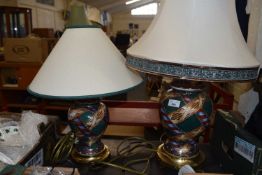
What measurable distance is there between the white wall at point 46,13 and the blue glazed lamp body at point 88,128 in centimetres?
347

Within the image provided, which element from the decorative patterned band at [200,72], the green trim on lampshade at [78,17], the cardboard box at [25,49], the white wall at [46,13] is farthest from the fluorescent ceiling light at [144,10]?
the decorative patterned band at [200,72]

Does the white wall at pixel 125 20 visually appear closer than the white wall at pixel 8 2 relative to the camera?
No

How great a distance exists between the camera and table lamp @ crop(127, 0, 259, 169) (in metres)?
0.46

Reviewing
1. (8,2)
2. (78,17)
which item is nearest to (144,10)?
(8,2)

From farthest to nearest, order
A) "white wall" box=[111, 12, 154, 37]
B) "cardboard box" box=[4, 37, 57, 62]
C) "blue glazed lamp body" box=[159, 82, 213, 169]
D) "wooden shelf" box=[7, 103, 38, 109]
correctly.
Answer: "white wall" box=[111, 12, 154, 37], "wooden shelf" box=[7, 103, 38, 109], "cardboard box" box=[4, 37, 57, 62], "blue glazed lamp body" box=[159, 82, 213, 169]

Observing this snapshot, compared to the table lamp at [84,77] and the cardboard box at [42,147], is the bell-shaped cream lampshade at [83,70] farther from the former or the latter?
the cardboard box at [42,147]

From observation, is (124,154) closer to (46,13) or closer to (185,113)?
(185,113)

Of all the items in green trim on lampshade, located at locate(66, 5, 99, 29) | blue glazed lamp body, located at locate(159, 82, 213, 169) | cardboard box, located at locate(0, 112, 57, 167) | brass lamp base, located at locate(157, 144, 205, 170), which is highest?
green trim on lampshade, located at locate(66, 5, 99, 29)

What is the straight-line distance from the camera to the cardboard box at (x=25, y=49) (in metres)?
1.97

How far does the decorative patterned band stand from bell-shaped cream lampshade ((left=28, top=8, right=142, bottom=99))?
114 mm

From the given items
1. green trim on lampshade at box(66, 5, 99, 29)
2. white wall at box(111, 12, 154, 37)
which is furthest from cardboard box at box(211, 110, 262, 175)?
white wall at box(111, 12, 154, 37)

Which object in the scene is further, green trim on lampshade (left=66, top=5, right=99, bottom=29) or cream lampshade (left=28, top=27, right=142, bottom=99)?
green trim on lampshade (left=66, top=5, right=99, bottom=29)

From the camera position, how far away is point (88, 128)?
0.62 m

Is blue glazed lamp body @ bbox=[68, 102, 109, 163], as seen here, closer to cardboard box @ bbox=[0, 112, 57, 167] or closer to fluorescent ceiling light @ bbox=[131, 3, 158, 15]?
cardboard box @ bbox=[0, 112, 57, 167]
